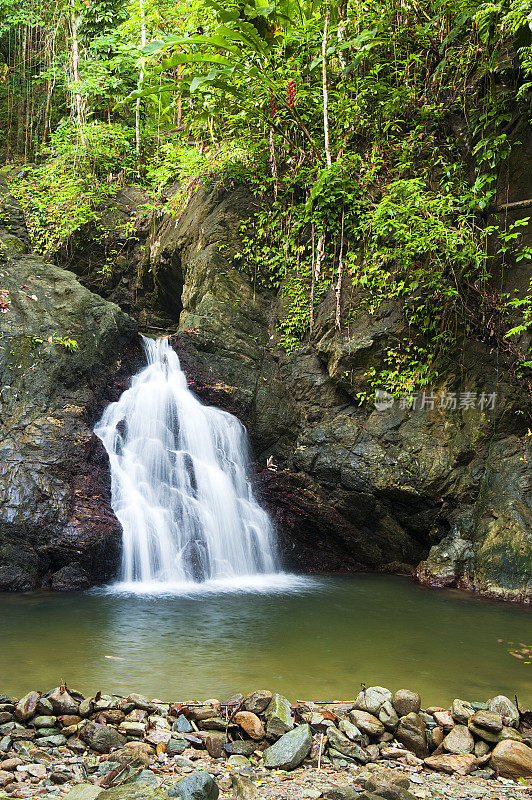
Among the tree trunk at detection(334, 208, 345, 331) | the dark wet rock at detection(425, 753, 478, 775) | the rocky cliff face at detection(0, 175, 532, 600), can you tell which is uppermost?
the tree trunk at detection(334, 208, 345, 331)

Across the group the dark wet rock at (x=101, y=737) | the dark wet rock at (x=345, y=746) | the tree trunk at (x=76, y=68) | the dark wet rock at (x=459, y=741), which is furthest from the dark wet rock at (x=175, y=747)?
the tree trunk at (x=76, y=68)

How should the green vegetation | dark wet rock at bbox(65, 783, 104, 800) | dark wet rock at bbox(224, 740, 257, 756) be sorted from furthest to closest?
the green vegetation → dark wet rock at bbox(224, 740, 257, 756) → dark wet rock at bbox(65, 783, 104, 800)

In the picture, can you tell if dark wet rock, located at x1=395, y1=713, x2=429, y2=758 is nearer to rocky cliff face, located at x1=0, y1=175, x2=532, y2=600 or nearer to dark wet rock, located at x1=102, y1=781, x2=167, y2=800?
dark wet rock, located at x1=102, y1=781, x2=167, y2=800

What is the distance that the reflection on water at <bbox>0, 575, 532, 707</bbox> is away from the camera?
3936mm

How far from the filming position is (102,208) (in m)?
12.6

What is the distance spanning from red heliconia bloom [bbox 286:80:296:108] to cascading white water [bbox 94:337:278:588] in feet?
14.8

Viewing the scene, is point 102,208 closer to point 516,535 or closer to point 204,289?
point 204,289

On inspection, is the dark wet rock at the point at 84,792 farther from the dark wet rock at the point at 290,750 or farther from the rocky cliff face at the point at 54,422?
the rocky cliff face at the point at 54,422

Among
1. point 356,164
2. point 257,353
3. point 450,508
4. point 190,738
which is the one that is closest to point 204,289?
point 257,353

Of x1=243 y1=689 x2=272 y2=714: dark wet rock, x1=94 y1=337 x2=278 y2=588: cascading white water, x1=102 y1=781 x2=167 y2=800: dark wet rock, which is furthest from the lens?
x1=94 y1=337 x2=278 y2=588: cascading white water

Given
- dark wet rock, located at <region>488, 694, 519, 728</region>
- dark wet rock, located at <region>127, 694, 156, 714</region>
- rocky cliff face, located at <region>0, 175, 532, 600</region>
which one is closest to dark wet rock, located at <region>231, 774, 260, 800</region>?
dark wet rock, located at <region>127, 694, 156, 714</region>

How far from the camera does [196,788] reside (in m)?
2.35

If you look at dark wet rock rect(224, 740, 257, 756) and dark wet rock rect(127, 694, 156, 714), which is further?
dark wet rock rect(127, 694, 156, 714)

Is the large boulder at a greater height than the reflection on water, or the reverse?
the large boulder
